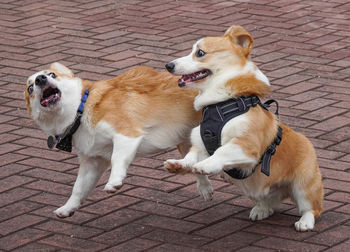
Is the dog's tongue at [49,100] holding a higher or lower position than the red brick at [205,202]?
higher

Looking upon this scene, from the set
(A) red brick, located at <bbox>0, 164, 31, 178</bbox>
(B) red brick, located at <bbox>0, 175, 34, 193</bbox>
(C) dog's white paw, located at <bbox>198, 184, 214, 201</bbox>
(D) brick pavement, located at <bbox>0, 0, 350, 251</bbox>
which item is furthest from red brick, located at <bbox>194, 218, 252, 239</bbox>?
(A) red brick, located at <bbox>0, 164, 31, 178</bbox>

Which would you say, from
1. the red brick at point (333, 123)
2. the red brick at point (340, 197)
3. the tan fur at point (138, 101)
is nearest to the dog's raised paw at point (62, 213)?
the tan fur at point (138, 101)

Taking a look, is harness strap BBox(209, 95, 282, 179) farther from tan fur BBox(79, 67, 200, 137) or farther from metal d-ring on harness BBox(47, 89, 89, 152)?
metal d-ring on harness BBox(47, 89, 89, 152)

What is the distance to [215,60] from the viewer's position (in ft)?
15.9

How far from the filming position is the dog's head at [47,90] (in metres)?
Answer: 4.90

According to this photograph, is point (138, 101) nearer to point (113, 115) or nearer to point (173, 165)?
point (113, 115)

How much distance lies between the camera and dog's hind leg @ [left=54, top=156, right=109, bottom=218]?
5.23 m

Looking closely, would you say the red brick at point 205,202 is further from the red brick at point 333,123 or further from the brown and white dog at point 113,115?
the red brick at point 333,123

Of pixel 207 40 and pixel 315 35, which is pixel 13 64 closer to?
pixel 315 35

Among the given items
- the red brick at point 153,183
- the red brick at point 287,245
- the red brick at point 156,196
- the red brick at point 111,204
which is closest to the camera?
the red brick at point 287,245

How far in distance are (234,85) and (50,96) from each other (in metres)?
1.10

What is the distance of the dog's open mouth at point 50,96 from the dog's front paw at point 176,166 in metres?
0.77

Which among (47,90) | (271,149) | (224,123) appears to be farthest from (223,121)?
(47,90)

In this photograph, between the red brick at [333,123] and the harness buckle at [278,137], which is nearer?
the harness buckle at [278,137]
